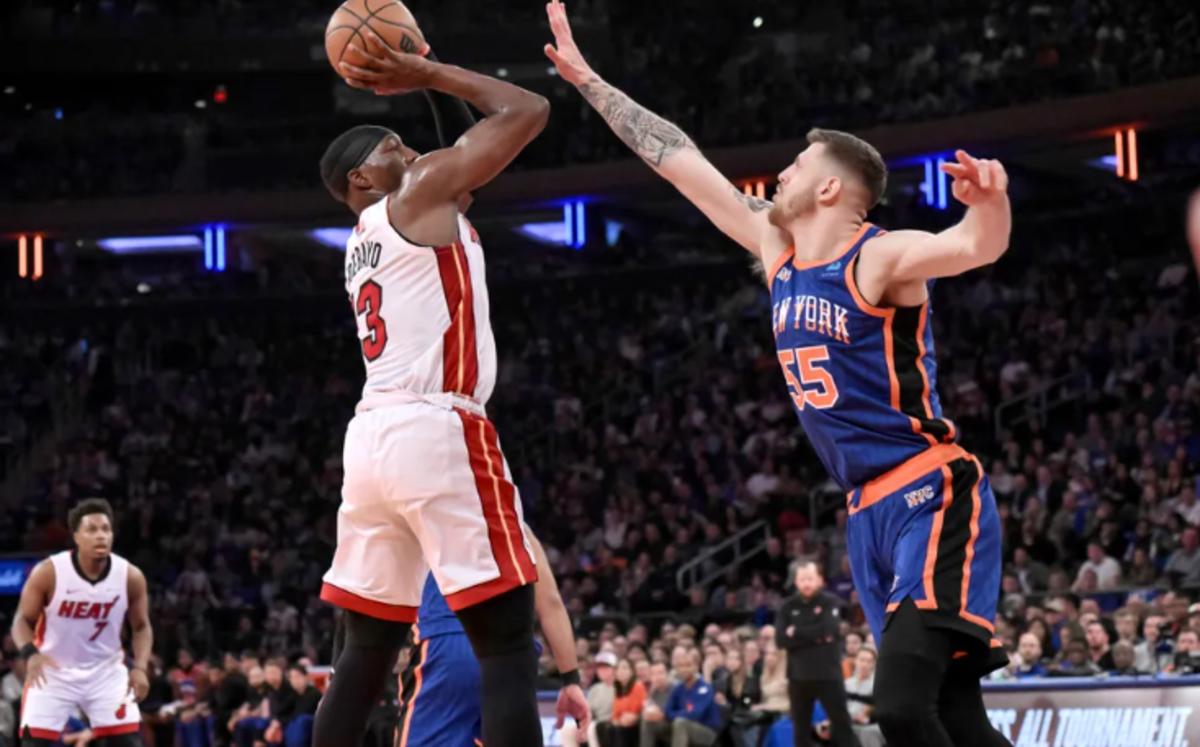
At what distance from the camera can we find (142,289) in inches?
1150

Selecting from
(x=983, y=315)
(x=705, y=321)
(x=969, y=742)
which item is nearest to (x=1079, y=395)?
(x=983, y=315)

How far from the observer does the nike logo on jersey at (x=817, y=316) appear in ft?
17.2

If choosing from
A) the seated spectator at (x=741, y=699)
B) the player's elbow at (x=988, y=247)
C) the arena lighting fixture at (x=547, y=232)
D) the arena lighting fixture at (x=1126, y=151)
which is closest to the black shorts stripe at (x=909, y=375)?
the player's elbow at (x=988, y=247)

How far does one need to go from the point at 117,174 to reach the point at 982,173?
935 inches

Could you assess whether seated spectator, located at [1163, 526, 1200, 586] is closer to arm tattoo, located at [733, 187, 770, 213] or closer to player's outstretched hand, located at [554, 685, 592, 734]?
arm tattoo, located at [733, 187, 770, 213]

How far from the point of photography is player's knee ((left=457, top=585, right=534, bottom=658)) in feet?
16.3

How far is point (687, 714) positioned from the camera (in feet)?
47.9

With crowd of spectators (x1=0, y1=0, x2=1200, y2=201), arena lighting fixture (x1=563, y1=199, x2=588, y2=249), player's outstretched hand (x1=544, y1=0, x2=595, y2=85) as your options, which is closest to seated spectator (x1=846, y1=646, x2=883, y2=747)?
player's outstretched hand (x1=544, y1=0, x2=595, y2=85)

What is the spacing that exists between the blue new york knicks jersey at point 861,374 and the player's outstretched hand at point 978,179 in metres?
0.56

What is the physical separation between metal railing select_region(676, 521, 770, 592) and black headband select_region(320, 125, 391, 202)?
15.3 metres

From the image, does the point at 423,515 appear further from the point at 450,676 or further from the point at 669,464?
the point at 669,464

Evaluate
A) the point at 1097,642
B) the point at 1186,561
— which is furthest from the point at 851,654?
the point at 1186,561

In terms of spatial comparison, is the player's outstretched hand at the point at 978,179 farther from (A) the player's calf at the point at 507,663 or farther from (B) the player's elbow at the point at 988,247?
(A) the player's calf at the point at 507,663

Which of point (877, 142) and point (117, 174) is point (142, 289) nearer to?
point (117, 174)
